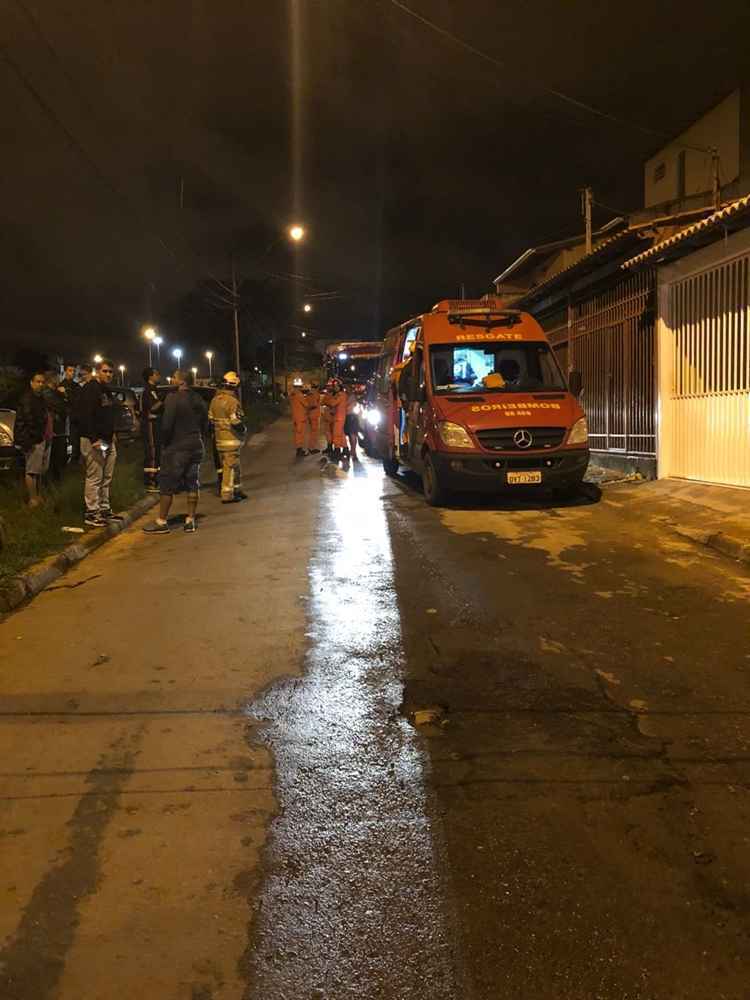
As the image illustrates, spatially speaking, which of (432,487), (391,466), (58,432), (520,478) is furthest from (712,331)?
(58,432)

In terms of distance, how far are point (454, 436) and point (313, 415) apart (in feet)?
34.5

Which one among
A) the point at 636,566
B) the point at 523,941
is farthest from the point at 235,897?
the point at 636,566

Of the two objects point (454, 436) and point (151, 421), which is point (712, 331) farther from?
point (151, 421)

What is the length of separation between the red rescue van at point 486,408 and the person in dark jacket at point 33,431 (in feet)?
16.1

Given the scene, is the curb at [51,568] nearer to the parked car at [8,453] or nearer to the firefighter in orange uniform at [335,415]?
the parked car at [8,453]

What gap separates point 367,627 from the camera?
5.64 m

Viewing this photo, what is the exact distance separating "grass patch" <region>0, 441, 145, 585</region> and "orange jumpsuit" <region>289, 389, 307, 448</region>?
19.7ft

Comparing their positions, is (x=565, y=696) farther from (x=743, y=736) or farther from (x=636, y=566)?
(x=636, y=566)

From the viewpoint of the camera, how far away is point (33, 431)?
10219 millimetres

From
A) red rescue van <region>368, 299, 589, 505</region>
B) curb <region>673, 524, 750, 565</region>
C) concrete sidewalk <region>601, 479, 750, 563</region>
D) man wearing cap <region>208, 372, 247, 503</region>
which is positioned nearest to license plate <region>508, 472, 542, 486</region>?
red rescue van <region>368, 299, 589, 505</region>

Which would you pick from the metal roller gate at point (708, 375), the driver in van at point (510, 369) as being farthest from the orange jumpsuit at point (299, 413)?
the metal roller gate at point (708, 375)

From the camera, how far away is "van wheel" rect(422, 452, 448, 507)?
1084 centimetres

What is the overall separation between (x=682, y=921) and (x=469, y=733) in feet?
4.86

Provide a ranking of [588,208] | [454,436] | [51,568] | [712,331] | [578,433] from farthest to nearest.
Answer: [588,208], [712,331], [578,433], [454,436], [51,568]
